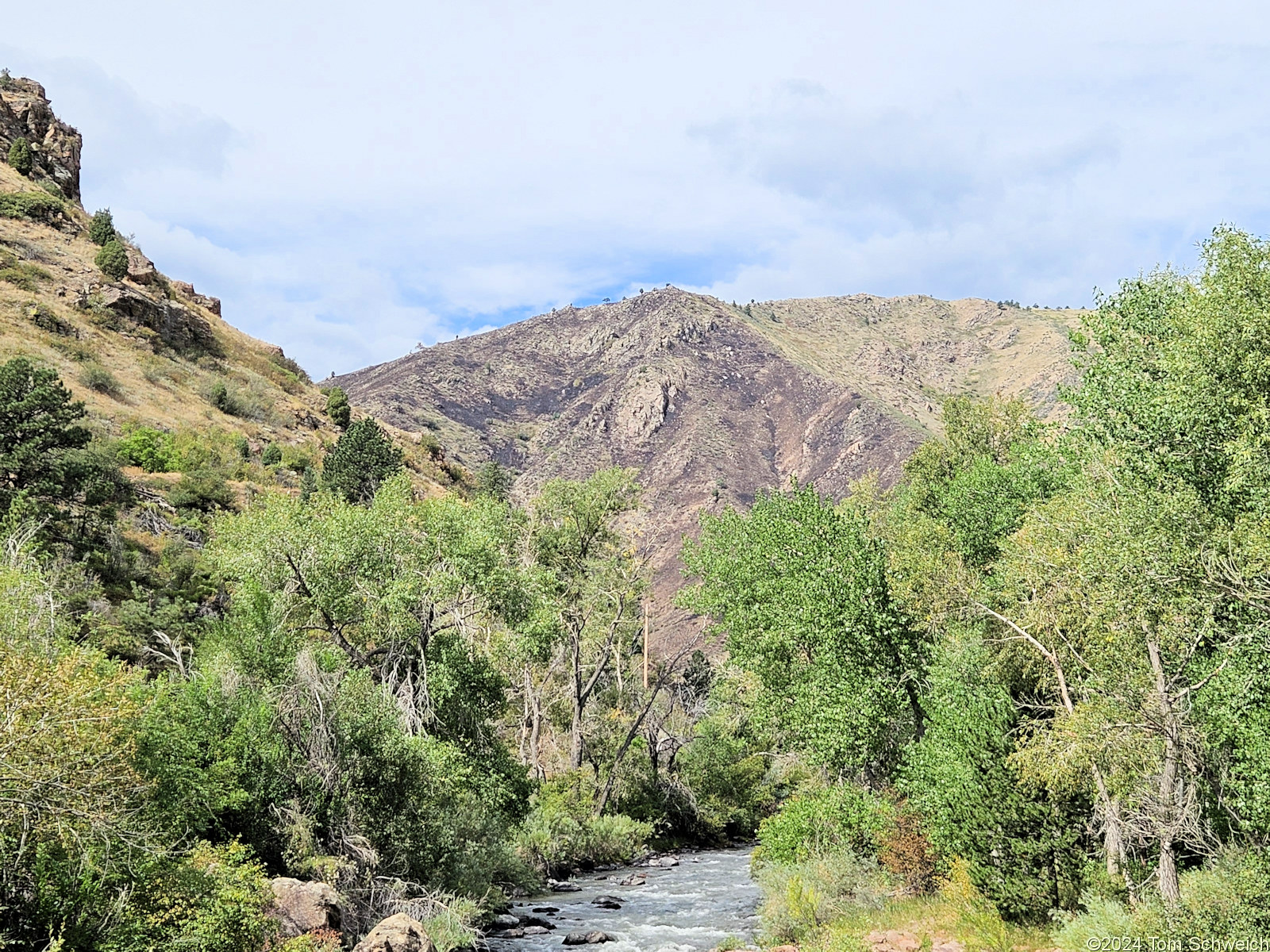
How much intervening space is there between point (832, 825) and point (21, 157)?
85.9 m

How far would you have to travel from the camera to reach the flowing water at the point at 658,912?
21531mm

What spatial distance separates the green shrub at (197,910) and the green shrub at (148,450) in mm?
39967

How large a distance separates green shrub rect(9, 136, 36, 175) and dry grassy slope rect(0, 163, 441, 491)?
0.88 metres

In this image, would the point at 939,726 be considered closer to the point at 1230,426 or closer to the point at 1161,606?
the point at 1161,606

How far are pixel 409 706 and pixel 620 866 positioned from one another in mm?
18191

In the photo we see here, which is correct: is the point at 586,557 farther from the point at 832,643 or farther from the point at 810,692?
the point at 832,643

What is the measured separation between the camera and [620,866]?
36.3 meters

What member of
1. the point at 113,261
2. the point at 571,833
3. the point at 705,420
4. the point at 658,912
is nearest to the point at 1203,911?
the point at 658,912

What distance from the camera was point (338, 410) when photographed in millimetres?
77750

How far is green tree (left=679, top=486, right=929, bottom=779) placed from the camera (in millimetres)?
21969

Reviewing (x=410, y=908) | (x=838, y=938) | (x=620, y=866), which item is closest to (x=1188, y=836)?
(x=838, y=938)

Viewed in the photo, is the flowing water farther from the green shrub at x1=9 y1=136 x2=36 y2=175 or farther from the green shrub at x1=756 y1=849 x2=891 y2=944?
the green shrub at x1=9 y1=136 x2=36 y2=175

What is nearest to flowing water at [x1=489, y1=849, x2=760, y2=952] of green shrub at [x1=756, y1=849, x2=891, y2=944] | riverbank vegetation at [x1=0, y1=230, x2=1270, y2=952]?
green shrub at [x1=756, y1=849, x2=891, y2=944]


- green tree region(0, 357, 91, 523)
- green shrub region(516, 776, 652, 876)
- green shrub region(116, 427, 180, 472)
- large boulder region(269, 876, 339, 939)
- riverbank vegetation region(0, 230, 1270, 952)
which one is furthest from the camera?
green shrub region(116, 427, 180, 472)
